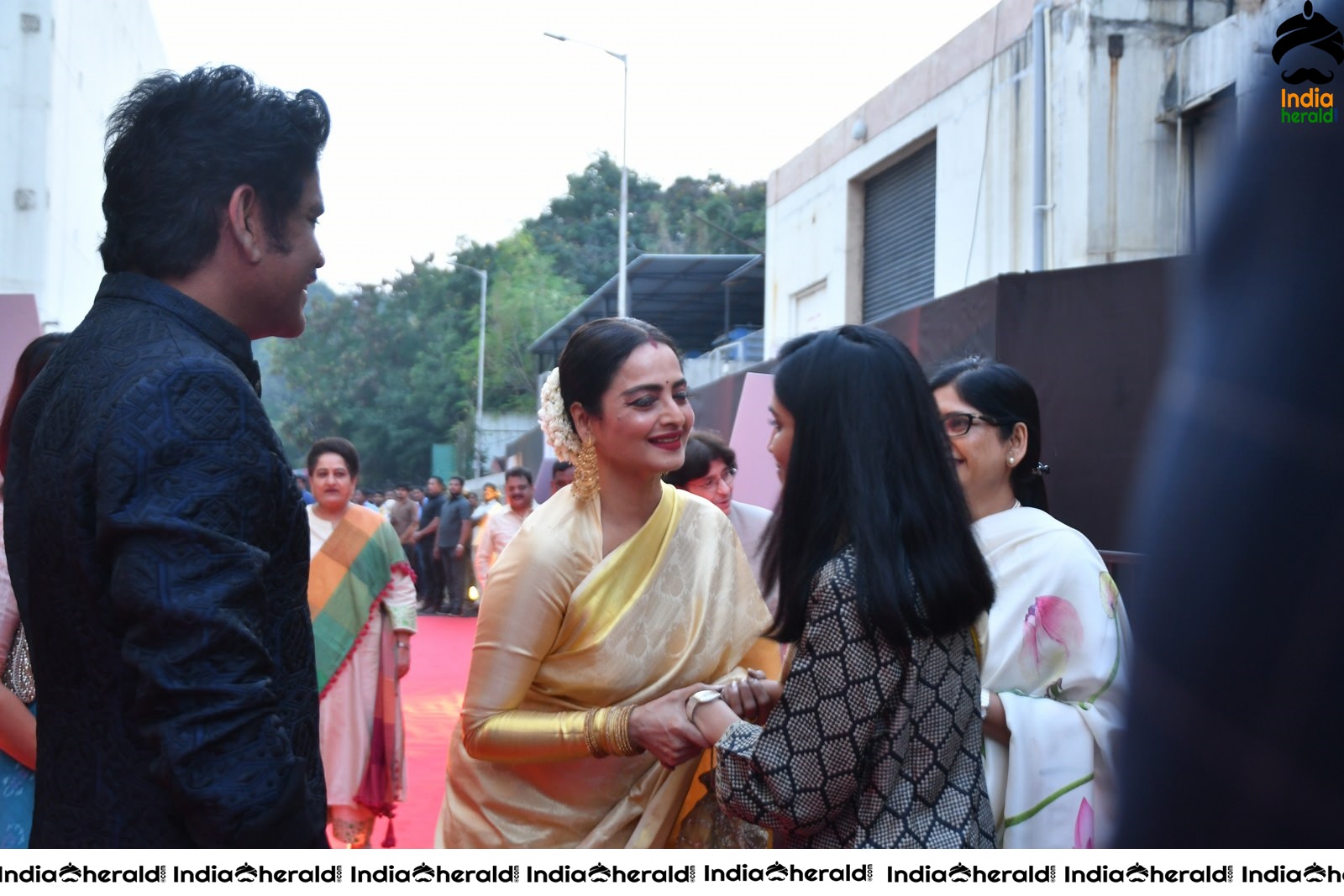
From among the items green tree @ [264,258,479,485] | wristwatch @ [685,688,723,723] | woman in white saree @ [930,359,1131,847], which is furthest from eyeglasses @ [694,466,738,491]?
green tree @ [264,258,479,485]

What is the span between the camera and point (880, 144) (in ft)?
45.5

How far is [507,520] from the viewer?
9.70 m

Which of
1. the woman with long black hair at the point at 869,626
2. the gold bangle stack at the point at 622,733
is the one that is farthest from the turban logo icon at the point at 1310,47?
the gold bangle stack at the point at 622,733

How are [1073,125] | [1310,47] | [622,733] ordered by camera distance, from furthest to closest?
[1073,125], [622,733], [1310,47]

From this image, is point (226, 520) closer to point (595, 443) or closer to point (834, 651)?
point (834, 651)

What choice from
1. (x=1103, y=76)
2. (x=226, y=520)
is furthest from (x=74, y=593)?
(x=1103, y=76)

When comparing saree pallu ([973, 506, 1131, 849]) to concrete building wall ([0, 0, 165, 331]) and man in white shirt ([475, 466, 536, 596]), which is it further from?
man in white shirt ([475, 466, 536, 596])

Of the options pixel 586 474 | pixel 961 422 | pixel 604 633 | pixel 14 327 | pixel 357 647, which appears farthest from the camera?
pixel 357 647

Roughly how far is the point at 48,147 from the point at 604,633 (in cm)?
676

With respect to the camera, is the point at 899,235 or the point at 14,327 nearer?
the point at 14,327

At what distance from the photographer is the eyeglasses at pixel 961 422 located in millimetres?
3039

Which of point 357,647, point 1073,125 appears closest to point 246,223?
point 357,647

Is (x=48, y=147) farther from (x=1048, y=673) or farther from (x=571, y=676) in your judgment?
(x=1048, y=673)

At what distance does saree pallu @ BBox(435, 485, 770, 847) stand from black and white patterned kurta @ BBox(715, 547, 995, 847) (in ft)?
2.56
